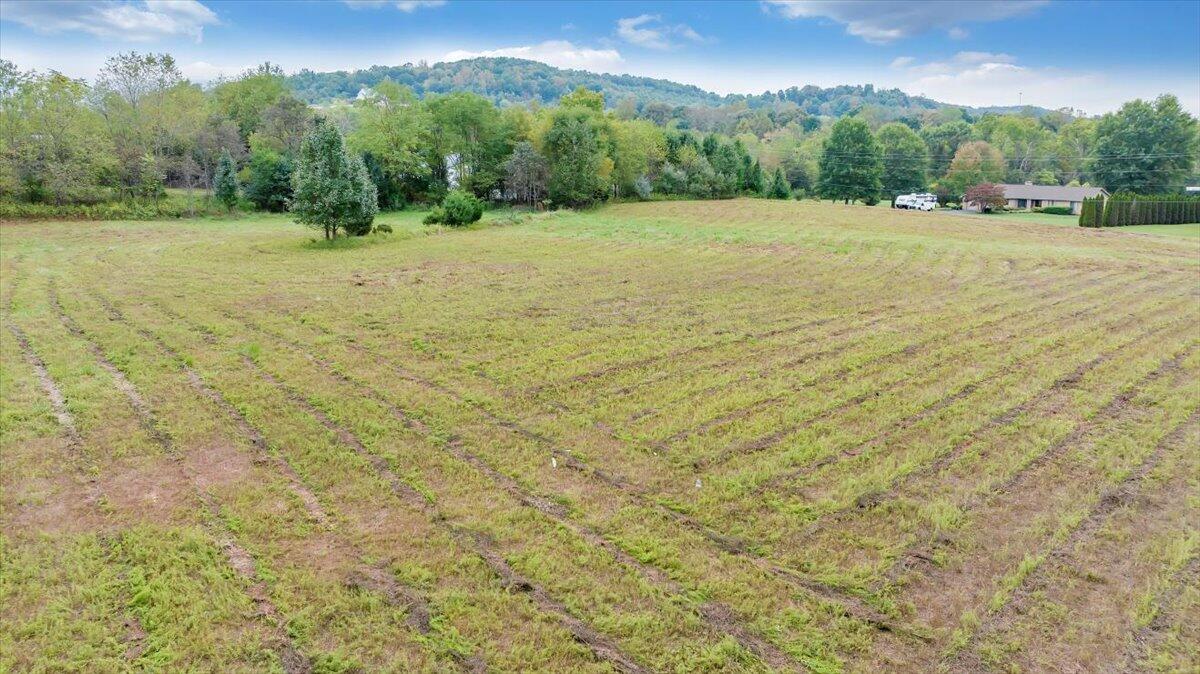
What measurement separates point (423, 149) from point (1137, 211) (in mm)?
44087

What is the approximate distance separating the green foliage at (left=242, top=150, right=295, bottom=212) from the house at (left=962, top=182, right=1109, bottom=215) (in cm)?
5478

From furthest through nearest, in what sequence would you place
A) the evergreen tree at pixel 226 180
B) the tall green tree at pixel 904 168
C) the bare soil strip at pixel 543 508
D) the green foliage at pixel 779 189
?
the tall green tree at pixel 904 168 < the green foliage at pixel 779 189 < the evergreen tree at pixel 226 180 < the bare soil strip at pixel 543 508

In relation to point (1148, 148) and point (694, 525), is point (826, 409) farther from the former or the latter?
point (1148, 148)

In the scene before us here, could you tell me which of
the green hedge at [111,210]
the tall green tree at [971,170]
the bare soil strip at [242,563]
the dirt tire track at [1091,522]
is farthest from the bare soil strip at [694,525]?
the tall green tree at [971,170]

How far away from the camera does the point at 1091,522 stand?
482cm

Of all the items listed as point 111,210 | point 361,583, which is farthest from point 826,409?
point 111,210

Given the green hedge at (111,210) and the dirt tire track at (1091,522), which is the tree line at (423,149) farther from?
the dirt tire track at (1091,522)

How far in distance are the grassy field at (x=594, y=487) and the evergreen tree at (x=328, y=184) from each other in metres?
9.38

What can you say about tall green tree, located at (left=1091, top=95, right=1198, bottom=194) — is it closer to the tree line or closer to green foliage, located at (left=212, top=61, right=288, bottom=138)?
the tree line

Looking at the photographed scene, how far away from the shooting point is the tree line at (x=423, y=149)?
28.1 meters

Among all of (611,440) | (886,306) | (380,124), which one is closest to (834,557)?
(611,440)

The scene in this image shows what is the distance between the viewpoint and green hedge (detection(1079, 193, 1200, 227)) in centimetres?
3469

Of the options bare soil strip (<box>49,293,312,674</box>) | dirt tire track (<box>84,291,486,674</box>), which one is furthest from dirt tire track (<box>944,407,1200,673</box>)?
bare soil strip (<box>49,293,312,674</box>)

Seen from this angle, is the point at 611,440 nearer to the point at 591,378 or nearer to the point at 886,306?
the point at 591,378
